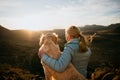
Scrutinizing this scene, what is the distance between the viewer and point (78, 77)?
300 centimetres

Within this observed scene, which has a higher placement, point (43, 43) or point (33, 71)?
point (43, 43)

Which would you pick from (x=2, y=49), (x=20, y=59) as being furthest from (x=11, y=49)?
(x=20, y=59)

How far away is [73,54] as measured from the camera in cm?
296

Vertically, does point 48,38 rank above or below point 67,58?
above

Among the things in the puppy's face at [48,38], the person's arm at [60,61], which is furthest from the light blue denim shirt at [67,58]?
the puppy's face at [48,38]

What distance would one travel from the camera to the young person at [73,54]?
9.35 feet

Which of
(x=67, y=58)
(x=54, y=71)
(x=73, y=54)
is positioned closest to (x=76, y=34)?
(x=73, y=54)

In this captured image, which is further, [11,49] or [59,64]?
[11,49]

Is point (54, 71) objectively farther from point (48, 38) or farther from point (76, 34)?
point (76, 34)

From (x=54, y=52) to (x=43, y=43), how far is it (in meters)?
0.26

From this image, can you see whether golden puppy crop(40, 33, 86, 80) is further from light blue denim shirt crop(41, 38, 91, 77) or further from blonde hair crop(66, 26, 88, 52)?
blonde hair crop(66, 26, 88, 52)

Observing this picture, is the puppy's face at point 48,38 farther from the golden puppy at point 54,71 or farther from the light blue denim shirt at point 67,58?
the light blue denim shirt at point 67,58

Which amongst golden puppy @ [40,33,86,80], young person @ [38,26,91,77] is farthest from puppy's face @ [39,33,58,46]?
young person @ [38,26,91,77]

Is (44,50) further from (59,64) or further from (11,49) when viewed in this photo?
(11,49)
